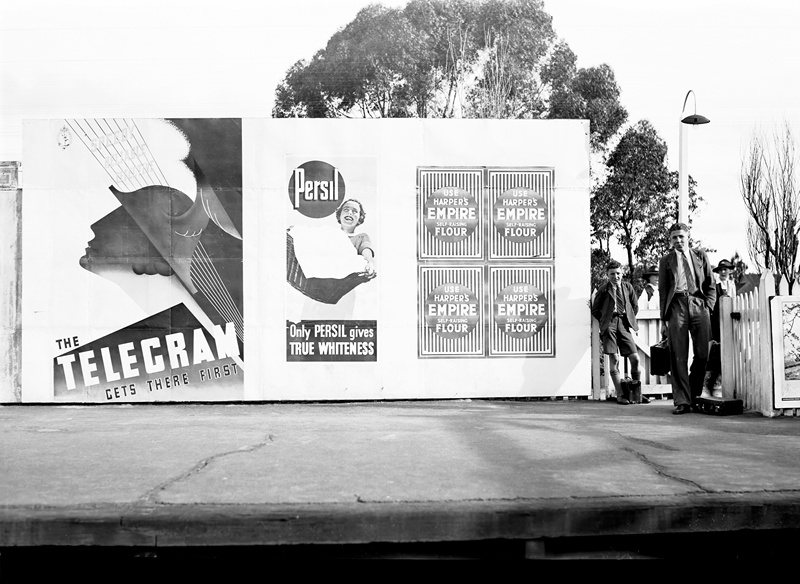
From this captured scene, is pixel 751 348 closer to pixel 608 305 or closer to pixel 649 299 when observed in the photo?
pixel 608 305

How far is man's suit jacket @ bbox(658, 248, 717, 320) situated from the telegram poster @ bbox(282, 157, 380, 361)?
3456 millimetres

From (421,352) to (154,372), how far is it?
331 centimetres

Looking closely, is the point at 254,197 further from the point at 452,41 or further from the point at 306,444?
the point at 452,41

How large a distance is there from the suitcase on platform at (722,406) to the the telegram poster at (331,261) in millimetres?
3946

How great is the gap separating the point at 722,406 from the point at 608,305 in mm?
2319

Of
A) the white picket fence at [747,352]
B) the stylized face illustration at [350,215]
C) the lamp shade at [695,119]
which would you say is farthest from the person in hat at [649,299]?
the lamp shade at [695,119]

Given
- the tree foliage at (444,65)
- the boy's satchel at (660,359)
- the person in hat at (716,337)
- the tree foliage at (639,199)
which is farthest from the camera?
the tree foliage at (444,65)

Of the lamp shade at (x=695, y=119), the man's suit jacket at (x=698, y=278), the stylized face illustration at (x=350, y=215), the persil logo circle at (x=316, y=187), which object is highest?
the lamp shade at (x=695, y=119)

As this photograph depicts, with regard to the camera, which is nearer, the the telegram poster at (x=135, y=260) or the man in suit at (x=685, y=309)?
the man in suit at (x=685, y=309)

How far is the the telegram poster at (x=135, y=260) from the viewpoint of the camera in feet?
35.5

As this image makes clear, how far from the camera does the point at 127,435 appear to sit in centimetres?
755

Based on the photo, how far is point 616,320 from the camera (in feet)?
36.9

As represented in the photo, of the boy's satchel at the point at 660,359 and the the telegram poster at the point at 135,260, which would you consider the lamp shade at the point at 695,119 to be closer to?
the boy's satchel at the point at 660,359

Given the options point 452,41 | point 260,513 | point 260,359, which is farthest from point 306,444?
point 452,41
